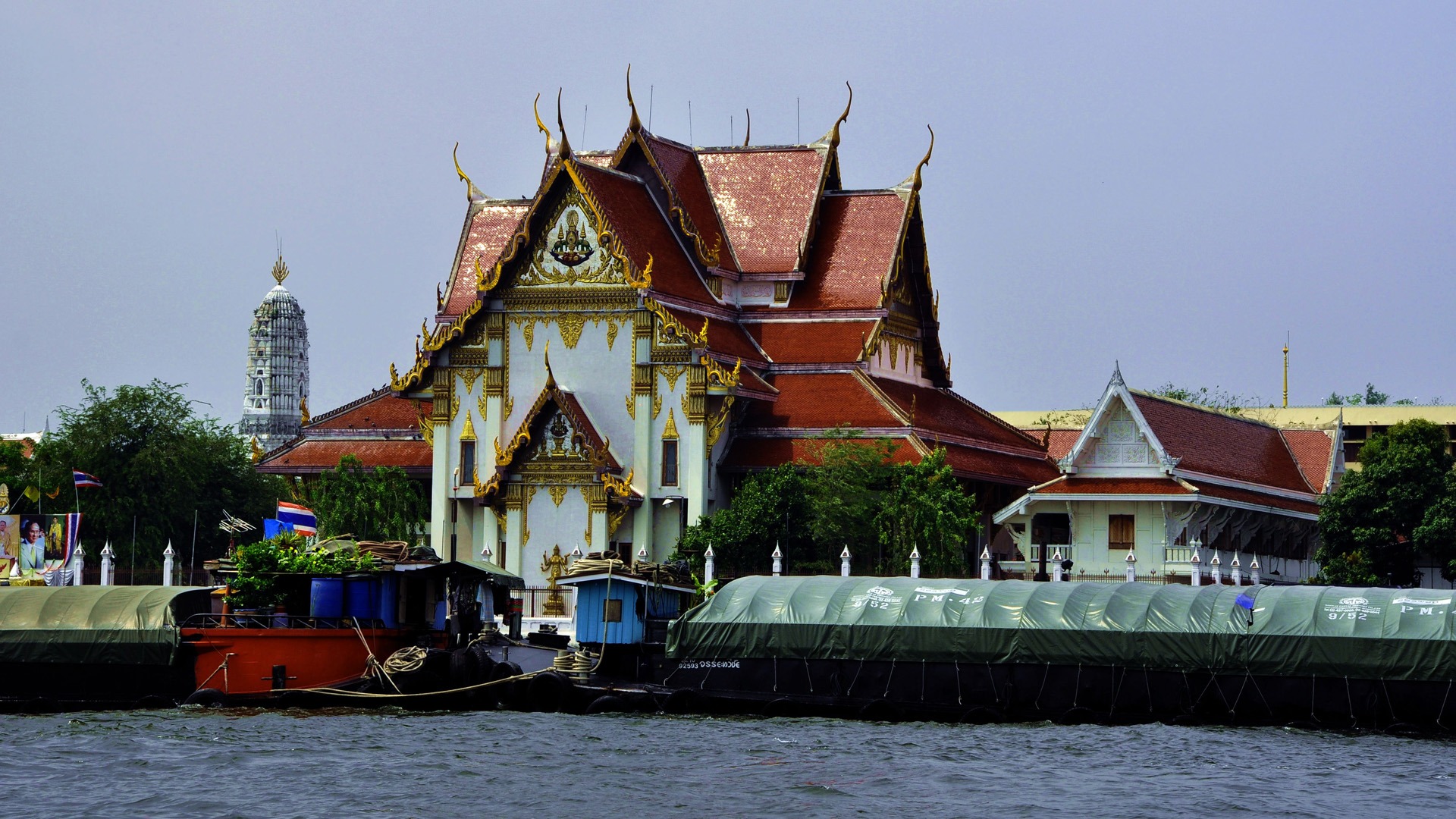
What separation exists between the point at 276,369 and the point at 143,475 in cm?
8625

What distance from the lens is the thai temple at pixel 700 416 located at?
58031mm

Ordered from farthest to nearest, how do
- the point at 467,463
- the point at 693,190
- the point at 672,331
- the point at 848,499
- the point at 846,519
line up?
the point at 693,190
the point at 467,463
the point at 672,331
the point at 848,499
the point at 846,519

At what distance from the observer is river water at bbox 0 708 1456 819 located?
108 feet

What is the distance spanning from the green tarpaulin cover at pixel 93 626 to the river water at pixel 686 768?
237 cm

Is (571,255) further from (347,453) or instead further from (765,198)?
(347,453)

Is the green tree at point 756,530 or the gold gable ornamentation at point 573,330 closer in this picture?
the green tree at point 756,530

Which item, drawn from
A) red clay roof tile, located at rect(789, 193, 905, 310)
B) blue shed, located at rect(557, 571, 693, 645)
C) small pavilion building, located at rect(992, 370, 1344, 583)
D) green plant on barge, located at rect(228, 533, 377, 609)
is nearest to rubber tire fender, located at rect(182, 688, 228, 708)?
green plant on barge, located at rect(228, 533, 377, 609)

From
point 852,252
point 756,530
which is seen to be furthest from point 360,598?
point 852,252

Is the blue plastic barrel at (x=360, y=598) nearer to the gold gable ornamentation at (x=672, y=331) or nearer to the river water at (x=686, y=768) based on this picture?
the river water at (x=686, y=768)

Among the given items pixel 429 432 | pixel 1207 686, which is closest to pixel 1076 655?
pixel 1207 686

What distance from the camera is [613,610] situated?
45625 millimetres

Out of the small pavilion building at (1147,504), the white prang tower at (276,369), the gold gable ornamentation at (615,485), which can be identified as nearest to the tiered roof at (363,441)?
the gold gable ornamentation at (615,485)

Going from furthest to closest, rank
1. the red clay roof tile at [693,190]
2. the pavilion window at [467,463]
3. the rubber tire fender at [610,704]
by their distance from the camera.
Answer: the red clay roof tile at [693,190], the pavilion window at [467,463], the rubber tire fender at [610,704]

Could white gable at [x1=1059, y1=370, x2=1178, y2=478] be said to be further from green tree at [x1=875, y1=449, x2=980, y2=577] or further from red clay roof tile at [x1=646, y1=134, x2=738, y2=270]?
red clay roof tile at [x1=646, y1=134, x2=738, y2=270]
